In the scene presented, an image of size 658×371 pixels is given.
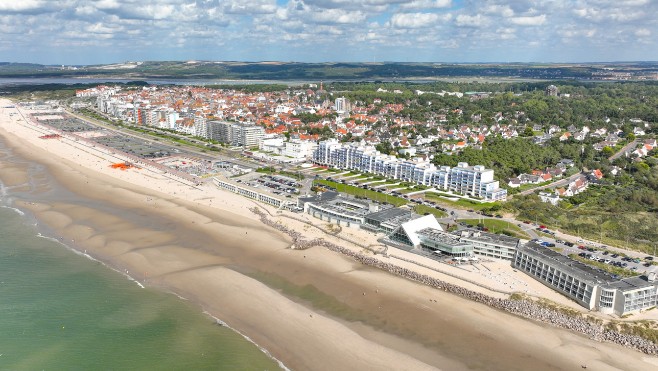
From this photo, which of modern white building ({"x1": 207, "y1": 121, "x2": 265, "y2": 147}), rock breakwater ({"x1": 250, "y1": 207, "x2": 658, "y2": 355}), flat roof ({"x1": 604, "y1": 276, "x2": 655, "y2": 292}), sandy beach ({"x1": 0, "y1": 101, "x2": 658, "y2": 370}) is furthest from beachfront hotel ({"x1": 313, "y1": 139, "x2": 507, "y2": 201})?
flat roof ({"x1": 604, "y1": 276, "x2": 655, "y2": 292})

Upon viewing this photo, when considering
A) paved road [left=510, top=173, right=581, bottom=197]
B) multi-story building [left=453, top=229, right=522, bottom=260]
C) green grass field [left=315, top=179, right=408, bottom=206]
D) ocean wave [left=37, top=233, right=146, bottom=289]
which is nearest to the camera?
ocean wave [left=37, top=233, right=146, bottom=289]

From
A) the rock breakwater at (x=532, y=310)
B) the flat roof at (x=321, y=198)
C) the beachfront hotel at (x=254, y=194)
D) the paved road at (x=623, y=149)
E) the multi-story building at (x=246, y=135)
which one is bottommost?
the rock breakwater at (x=532, y=310)

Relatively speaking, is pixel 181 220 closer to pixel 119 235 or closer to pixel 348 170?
pixel 119 235

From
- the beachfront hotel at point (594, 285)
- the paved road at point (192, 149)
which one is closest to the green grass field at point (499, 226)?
the beachfront hotel at point (594, 285)

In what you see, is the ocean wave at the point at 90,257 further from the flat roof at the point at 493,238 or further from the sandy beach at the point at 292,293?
the flat roof at the point at 493,238

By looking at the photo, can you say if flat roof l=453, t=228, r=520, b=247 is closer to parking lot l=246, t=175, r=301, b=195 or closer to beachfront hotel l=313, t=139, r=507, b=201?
beachfront hotel l=313, t=139, r=507, b=201
